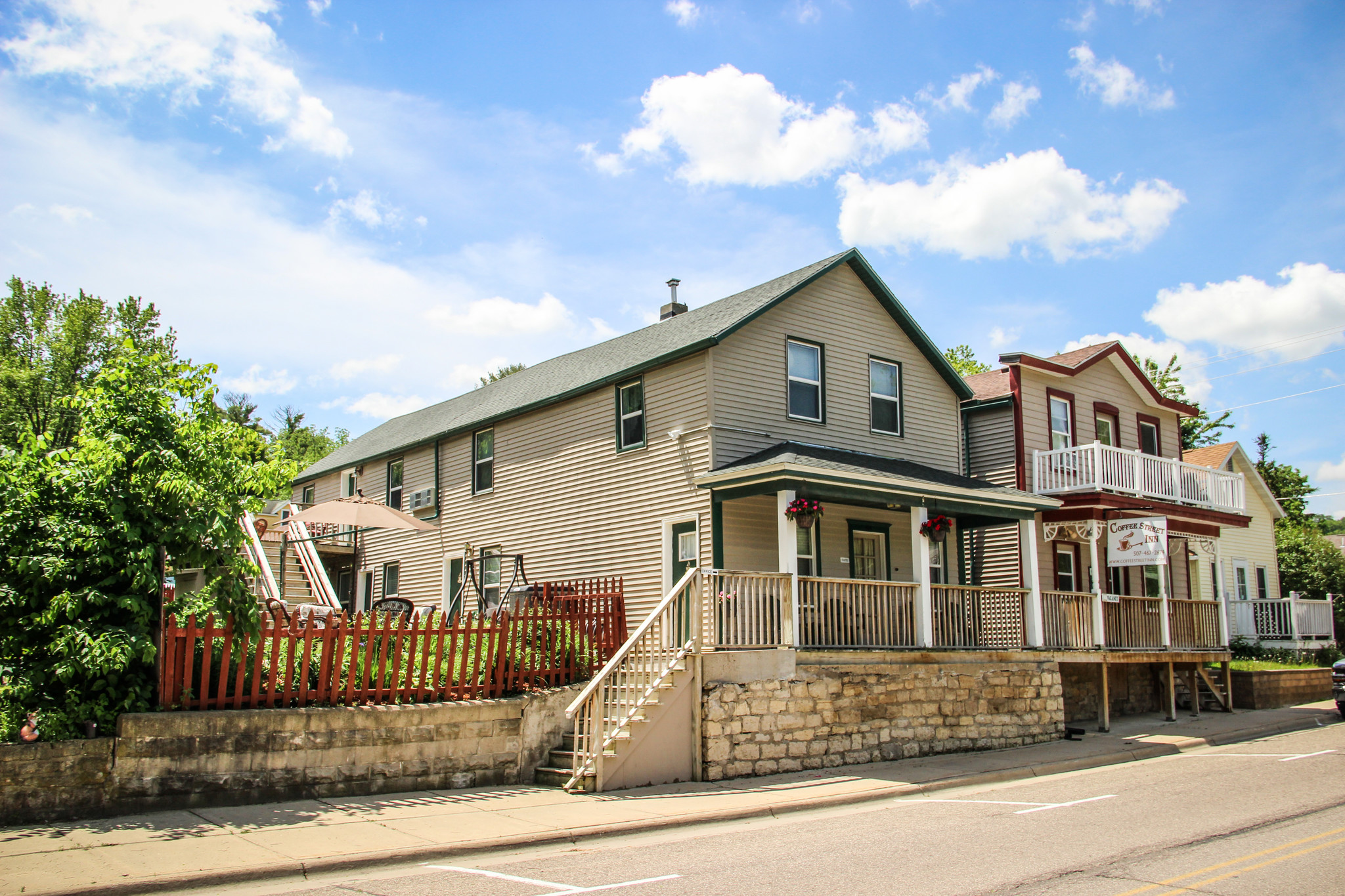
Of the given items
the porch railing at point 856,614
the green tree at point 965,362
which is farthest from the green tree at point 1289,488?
the porch railing at point 856,614

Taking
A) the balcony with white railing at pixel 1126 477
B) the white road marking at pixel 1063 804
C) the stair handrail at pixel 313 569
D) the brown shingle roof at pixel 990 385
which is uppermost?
the brown shingle roof at pixel 990 385

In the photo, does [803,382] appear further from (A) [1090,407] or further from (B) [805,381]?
(A) [1090,407]

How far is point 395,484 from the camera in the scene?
81.7 ft

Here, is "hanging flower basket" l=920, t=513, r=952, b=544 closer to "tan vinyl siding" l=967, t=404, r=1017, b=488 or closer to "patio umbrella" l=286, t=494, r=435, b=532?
"tan vinyl siding" l=967, t=404, r=1017, b=488

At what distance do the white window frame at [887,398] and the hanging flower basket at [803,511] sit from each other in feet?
17.0

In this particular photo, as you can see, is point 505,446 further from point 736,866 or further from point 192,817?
point 736,866

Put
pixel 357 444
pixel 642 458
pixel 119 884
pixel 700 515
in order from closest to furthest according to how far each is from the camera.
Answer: pixel 119 884 → pixel 700 515 → pixel 642 458 → pixel 357 444

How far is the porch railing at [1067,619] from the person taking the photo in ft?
55.6

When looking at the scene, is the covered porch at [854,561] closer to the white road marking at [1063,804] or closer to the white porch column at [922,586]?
the white porch column at [922,586]

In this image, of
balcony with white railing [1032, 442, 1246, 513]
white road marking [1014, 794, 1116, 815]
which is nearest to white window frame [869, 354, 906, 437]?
balcony with white railing [1032, 442, 1246, 513]

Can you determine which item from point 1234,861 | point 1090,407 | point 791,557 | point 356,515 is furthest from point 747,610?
point 1090,407

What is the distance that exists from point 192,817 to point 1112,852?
8.03 m

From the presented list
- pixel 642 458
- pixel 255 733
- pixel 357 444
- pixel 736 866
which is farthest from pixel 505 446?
pixel 736 866

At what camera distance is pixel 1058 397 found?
22.3 metres
